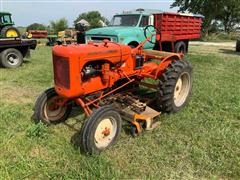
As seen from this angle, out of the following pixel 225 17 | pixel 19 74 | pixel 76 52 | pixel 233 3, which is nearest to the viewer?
pixel 76 52

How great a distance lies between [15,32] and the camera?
12.1m

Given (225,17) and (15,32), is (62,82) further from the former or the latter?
(225,17)

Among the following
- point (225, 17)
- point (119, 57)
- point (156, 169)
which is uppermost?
point (225, 17)

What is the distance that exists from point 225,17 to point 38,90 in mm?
31704

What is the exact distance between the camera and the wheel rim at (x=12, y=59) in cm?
877

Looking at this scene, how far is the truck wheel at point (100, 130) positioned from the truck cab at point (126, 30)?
5070 mm

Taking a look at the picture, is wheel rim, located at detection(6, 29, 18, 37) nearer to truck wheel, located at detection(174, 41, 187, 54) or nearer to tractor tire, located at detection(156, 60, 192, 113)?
truck wheel, located at detection(174, 41, 187, 54)

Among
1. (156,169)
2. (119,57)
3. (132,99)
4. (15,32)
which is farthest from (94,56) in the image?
(15,32)

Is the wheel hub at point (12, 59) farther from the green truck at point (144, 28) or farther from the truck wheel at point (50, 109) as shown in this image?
the truck wheel at point (50, 109)

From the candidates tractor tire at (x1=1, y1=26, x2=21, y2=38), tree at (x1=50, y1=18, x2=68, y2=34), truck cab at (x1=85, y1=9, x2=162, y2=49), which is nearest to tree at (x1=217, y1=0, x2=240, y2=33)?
tree at (x1=50, y1=18, x2=68, y2=34)

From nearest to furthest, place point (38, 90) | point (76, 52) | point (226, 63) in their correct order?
point (76, 52), point (38, 90), point (226, 63)

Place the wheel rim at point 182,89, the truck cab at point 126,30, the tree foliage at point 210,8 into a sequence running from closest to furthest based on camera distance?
1. the wheel rim at point 182,89
2. the truck cab at point 126,30
3. the tree foliage at point 210,8

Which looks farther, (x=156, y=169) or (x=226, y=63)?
(x=226, y=63)

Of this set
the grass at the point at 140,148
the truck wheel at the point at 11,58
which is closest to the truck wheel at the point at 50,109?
the grass at the point at 140,148
